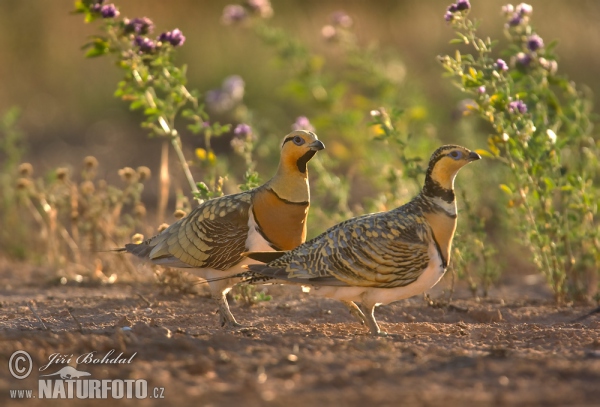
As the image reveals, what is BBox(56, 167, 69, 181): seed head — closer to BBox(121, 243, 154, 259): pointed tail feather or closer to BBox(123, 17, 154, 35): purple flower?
BBox(121, 243, 154, 259): pointed tail feather

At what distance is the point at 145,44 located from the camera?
594 cm

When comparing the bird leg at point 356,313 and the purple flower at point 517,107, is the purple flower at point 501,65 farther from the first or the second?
the bird leg at point 356,313

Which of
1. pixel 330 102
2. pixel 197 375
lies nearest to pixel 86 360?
pixel 197 375

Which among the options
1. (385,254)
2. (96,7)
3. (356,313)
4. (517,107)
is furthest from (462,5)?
(96,7)

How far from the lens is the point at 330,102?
8953mm

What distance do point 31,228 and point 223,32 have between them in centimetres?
758

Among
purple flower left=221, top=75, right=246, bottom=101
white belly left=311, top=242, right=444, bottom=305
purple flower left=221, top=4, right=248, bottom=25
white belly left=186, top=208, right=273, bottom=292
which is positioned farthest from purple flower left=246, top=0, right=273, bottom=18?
white belly left=311, top=242, right=444, bottom=305

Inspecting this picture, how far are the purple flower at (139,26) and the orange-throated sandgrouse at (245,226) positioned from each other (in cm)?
125

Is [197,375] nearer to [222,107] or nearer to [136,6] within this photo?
[222,107]

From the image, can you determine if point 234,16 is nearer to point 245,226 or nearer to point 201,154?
point 201,154

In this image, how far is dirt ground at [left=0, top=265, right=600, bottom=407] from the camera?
143 inches

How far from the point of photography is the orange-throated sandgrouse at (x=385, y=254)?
4906mm

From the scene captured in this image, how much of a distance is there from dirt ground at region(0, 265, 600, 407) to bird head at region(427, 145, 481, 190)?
0.85 metres

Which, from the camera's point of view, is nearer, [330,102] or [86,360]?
[86,360]
